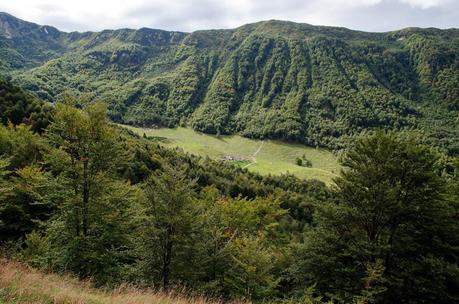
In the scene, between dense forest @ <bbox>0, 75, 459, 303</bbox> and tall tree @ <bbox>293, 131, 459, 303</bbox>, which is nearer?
dense forest @ <bbox>0, 75, 459, 303</bbox>

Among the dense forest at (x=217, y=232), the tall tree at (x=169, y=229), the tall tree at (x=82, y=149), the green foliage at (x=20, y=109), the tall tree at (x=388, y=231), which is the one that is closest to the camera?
the dense forest at (x=217, y=232)

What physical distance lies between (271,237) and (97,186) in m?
35.8

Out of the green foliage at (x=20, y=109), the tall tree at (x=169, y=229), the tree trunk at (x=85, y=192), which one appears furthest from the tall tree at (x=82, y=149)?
the green foliage at (x=20, y=109)

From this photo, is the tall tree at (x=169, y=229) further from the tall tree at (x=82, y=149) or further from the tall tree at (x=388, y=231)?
the tall tree at (x=388, y=231)

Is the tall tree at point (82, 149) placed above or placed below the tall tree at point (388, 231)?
above

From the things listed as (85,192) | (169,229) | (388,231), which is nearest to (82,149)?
(85,192)

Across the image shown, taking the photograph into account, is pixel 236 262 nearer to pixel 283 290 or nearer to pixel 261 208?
pixel 283 290

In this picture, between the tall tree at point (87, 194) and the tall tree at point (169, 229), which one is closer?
the tall tree at point (87, 194)

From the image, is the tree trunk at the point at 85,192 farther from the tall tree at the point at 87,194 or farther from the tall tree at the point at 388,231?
the tall tree at the point at 388,231

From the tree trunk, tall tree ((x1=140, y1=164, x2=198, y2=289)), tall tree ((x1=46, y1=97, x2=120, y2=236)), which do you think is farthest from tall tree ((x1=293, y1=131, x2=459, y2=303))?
tall tree ((x1=46, y1=97, x2=120, y2=236))

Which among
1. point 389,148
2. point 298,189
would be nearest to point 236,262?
point 389,148

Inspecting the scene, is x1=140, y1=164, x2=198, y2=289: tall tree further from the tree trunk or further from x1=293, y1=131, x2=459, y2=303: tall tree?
x1=293, y1=131, x2=459, y2=303: tall tree

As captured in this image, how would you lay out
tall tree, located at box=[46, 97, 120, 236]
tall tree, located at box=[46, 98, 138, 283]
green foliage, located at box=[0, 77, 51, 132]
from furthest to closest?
green foliage, located at box=[0, 77, 51, 132], tall tree, located at box=[46, 97, 120, 236], tall tree, located at box=[46, 98, 138, 283]

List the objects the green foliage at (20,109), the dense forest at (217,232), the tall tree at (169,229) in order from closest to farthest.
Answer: the dense forest at (217,232) < the tall tree at (169,229) < the green foliage at (20,109)
